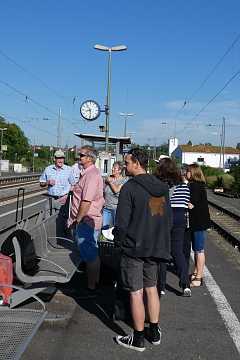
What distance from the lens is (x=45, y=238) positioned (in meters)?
6.89

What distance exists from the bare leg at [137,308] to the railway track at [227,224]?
282 inches

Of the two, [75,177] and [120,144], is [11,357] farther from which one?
[120,144]

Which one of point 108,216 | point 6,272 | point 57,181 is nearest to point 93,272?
point 6,272

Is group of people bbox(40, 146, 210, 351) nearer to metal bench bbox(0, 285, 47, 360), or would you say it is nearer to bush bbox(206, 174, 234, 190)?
metal bench bbox(0, 285, 47, 360)

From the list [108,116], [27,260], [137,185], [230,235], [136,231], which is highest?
[108,116]

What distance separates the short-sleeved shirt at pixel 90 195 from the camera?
6.17 meters

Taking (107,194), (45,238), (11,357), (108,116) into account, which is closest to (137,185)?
(11,357)

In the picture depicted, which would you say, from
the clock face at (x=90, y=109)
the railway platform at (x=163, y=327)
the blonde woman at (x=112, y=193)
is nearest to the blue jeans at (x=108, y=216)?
the blonde woman at (x=112, y=193)

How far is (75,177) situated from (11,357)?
21.8 ft

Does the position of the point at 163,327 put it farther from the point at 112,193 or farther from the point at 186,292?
the point at 112,193

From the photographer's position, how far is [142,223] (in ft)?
15.3

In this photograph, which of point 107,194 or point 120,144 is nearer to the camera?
point 107,194

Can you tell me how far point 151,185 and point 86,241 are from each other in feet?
6.25

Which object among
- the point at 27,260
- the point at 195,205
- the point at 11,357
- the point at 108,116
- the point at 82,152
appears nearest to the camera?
the point at 11,357
